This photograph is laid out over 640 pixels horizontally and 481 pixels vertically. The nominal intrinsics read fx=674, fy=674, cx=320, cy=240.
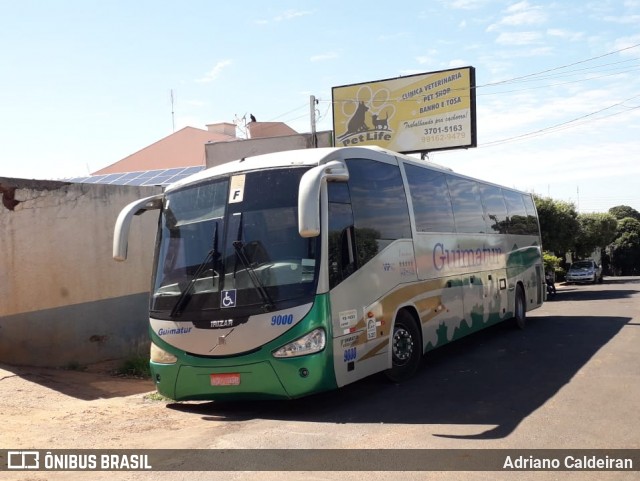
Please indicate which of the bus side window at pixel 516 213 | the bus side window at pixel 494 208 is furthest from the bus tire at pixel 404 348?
the bus side window at pixel 516 213

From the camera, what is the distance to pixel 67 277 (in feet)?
40.5

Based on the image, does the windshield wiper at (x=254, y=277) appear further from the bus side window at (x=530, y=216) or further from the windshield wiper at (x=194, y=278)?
the bus side window at (x=530, y=216)

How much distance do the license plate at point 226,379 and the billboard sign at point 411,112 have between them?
67.5ft

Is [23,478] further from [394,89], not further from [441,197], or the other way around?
[394,89]

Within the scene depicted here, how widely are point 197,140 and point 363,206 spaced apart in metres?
30.4

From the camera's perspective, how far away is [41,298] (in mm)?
11781

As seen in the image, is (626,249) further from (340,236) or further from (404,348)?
(340,236)

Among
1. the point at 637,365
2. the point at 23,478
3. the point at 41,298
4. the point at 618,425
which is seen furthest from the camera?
the point at 41,298

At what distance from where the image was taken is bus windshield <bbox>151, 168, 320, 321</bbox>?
26.0ft

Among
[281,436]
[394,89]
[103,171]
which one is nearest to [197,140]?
[103,171]

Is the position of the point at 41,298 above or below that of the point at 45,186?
below

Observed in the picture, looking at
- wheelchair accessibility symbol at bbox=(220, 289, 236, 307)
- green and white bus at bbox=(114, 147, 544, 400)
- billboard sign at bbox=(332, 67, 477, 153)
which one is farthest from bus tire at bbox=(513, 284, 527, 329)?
billboard sign at bbox=(332, 67, 477, 153)

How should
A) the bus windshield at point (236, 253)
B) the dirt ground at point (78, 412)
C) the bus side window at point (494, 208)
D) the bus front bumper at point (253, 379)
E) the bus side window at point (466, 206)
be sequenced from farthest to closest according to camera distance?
the bus side window at point (494, 208), the bus side window at point (466, 206), the bus windshield at point (236, 253), the bus front bumper at point (253, 379), the dirt ground at point (78, 412)

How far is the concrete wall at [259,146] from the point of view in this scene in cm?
2403
